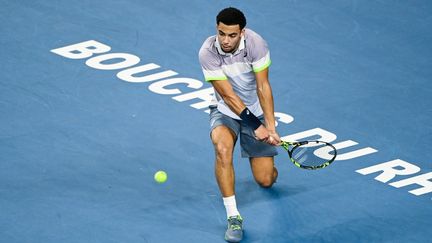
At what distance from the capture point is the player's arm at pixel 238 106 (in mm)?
11336

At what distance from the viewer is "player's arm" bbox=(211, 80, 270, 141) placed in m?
11.3

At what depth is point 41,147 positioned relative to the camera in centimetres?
1287

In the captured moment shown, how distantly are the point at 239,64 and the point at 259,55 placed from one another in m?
0.27

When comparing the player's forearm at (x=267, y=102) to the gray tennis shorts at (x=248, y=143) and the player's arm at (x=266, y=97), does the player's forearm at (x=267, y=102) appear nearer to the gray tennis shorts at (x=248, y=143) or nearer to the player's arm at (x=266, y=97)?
the player's arm at (x=266, y=97)

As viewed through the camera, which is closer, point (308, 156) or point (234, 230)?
point (234, 230)

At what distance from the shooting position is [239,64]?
460 inches

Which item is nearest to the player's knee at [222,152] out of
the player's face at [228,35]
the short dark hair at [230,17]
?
the player's face at [228,35]

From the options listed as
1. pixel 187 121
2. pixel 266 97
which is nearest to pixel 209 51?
pixel 266 97

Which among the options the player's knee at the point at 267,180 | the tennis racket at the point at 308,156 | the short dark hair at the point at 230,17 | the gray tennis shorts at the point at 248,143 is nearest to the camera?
the short dark hair at the point at 230,17

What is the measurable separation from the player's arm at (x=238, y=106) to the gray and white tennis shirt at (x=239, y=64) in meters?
0.09

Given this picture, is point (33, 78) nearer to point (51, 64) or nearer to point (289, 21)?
point (51, 64)

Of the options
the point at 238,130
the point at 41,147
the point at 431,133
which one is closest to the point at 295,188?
the point at 238,130

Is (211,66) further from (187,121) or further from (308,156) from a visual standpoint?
(187,121)

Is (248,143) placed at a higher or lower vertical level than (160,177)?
higher
